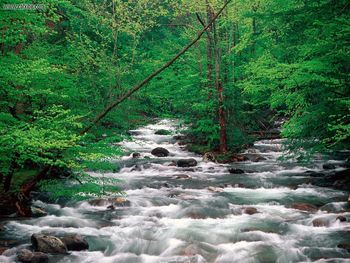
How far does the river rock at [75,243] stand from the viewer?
32.0ft

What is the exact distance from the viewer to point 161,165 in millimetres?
20844

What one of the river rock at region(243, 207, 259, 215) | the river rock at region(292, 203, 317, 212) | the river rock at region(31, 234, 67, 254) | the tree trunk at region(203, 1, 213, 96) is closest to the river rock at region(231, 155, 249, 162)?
the tree trunk at region(203, 1, 213, 96)

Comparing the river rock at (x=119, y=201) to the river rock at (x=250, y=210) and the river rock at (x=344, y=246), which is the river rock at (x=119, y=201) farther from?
the river rock at (x=344, y=246)

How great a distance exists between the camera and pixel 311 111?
1424 cm

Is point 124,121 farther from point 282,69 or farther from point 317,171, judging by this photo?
point 317,171

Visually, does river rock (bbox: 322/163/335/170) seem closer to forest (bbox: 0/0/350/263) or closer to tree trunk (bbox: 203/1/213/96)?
forest (bbox: 0/0/350/263)

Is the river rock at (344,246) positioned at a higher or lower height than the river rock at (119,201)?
lower

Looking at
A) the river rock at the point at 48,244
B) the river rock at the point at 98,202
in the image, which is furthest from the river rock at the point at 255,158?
the river rock at the point at 48,244

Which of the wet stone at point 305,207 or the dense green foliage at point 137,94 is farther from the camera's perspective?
the wet stone at point 305,207

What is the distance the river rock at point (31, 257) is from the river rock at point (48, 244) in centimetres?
38

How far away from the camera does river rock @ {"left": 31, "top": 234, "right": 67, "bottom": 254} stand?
9.35 metres

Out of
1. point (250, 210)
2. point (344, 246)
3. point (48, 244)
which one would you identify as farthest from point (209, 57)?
point (48, 244)

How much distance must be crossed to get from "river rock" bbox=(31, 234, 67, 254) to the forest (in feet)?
0.08

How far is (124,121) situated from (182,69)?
49.3ft
